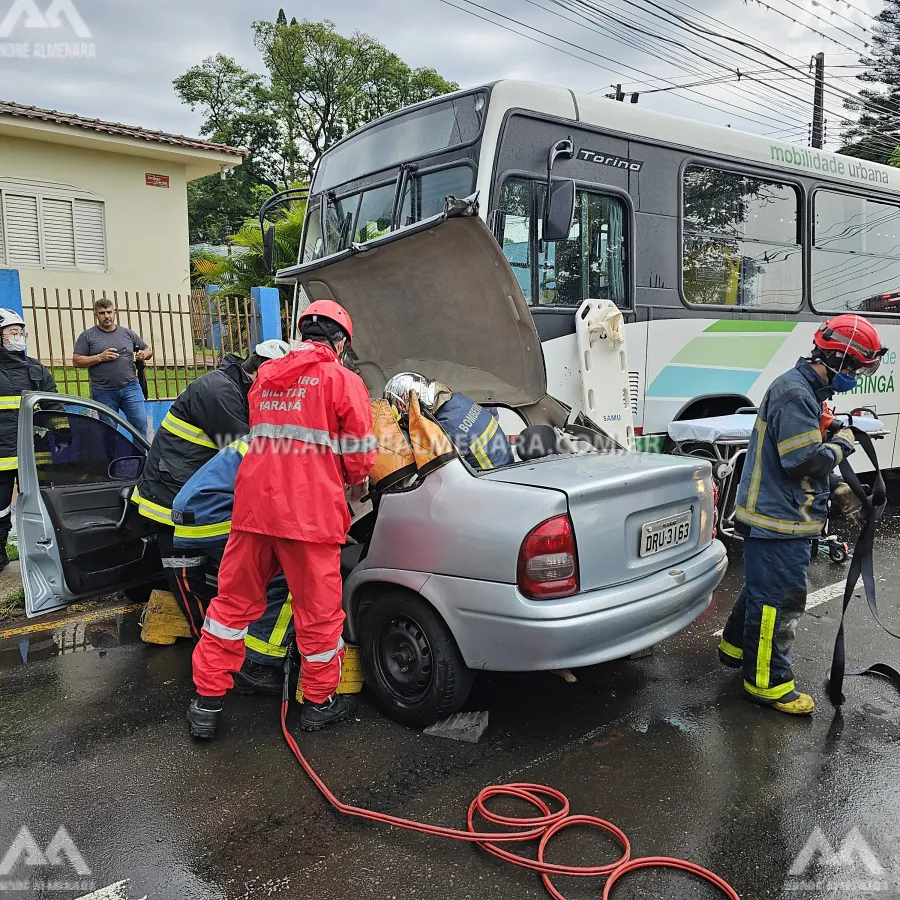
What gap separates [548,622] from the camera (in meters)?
2.92

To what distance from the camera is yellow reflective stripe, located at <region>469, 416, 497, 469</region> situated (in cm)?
354

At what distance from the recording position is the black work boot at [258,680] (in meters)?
3.73

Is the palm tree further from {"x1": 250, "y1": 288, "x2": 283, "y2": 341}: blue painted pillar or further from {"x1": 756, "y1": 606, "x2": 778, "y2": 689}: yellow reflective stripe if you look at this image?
{"x1": 756, "y1": 606, "x2": 778, "y2": 689}: yellow reflective stripe

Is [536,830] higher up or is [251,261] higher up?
[251,261]

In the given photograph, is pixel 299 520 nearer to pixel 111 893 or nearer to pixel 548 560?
pixel 548 560

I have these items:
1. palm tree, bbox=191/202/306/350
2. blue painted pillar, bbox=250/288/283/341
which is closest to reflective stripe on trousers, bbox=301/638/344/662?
blue painted pillar, bbox=250/288/283/341

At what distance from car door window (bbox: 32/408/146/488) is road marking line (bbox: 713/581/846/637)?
427 centimetres

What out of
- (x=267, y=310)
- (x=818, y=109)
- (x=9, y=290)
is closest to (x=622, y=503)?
(x=9, y=290)

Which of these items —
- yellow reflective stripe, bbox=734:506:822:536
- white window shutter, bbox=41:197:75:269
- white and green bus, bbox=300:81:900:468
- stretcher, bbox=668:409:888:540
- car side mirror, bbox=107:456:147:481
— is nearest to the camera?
yellow reflective stripe, bbox=734:506:822:536

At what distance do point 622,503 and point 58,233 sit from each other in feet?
45.0

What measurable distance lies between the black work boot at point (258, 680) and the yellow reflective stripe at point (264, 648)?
0.26 ft

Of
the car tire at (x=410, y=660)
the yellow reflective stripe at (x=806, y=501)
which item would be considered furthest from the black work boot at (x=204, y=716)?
the yellow reflective stripe at (x=806, y=501)

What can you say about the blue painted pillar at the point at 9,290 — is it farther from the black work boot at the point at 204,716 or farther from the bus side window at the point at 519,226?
the black work boot at the point at 204,716

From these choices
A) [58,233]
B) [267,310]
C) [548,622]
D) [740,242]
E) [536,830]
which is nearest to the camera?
[536,830]
